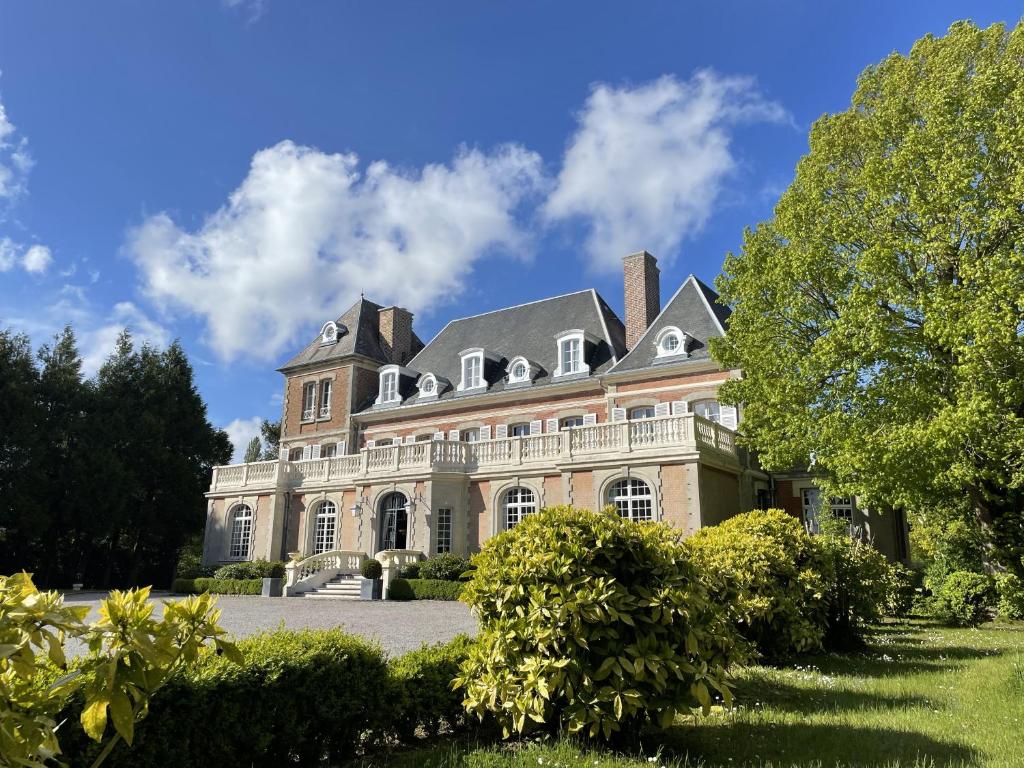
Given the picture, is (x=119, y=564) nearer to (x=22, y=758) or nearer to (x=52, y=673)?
(x=52, y=673)

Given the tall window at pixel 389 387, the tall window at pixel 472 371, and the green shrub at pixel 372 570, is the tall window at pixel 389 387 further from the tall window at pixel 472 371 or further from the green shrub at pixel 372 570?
the green shrub at pixel 372 570

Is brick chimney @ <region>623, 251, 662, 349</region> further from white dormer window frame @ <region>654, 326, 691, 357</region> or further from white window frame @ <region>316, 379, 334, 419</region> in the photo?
white window frame @ <region>316, 379, 334, 419</region>

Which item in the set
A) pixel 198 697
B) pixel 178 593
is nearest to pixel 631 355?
pixel 178 593

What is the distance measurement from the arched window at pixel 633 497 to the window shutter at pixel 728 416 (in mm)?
4039

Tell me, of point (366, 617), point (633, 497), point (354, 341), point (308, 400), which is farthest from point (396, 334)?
point (366, 617)

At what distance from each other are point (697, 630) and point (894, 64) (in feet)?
55.1

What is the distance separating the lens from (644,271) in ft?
86.8

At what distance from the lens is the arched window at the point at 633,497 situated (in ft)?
65.6

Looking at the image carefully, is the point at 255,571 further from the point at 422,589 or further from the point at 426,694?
the point at 426,694

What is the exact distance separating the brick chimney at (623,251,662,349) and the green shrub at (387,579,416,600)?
1209 centimetres

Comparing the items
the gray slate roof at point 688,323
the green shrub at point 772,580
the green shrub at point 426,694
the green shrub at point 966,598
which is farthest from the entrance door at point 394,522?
the green shrub at point 426,694

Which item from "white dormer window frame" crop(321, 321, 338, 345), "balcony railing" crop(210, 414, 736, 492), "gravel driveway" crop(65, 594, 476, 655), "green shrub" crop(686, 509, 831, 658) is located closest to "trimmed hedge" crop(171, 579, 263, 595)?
"gravel driveway" crop(65, 594, 476, 655)

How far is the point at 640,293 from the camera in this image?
26.3 m

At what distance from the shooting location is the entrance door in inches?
949
